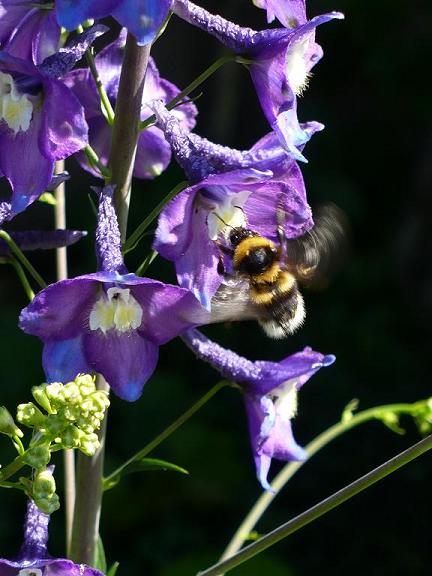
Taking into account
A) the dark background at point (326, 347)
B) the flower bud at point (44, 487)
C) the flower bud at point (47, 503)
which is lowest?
the dark background at point (326, 347)

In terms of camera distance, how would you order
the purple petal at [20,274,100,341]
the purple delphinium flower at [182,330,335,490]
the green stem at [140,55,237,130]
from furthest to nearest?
1. the purple delphinium flower at [182,330,335,490]
2. the green stem at [140,55,237,130]
3. the purple petal at [20,274,100,341]

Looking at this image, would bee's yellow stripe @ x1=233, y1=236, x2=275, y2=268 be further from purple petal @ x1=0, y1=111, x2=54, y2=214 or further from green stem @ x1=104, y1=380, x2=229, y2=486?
purple petal @ x1=0, y1=111, x2=54, y2=214

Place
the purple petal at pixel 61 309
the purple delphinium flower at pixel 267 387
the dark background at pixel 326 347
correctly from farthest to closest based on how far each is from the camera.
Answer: the dark background at pixel 326 347 → the purple delphinium flower at pixel 267 387 → the purple petal at pixel 61 309

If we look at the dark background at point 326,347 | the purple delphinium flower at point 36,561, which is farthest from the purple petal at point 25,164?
the dark background at point 326,347

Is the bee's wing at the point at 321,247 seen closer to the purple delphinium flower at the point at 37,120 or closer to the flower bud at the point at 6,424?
the purple delphinium flower at the point at 37,120

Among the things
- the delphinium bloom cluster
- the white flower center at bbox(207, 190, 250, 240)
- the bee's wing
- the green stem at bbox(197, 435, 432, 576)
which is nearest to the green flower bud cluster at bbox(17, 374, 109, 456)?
the delphinium bloom cluster

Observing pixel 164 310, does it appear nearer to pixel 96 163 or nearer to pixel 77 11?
pixel 96 163
